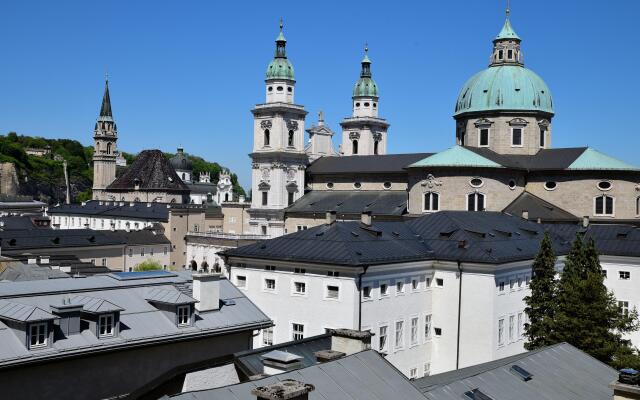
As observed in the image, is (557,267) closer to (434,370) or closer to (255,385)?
(434,370)

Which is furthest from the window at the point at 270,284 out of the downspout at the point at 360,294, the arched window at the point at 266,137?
the arched window at the point at 266,137

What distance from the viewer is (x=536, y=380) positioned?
55.5 ft

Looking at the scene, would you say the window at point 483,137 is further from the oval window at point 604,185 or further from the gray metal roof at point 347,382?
the gray metal roof at point 347,382

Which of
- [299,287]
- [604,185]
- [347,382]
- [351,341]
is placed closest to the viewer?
[347,382]

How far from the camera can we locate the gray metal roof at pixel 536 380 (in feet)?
50.8

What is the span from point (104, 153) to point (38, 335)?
124638 mm

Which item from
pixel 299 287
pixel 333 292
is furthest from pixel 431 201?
pixel 333 292

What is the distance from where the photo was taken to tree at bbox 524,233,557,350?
3164cm

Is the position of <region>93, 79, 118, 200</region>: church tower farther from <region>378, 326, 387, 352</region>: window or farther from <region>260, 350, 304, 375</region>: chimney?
<region>260, 350, 304, 375</region>: chimney

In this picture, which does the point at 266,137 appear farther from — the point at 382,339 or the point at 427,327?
the point at 382,339

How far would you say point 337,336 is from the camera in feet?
56.0

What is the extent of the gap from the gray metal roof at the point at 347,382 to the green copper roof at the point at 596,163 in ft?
162

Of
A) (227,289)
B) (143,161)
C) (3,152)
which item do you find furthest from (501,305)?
(3,152)

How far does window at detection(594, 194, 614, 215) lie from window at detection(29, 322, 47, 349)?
50.8 meters
